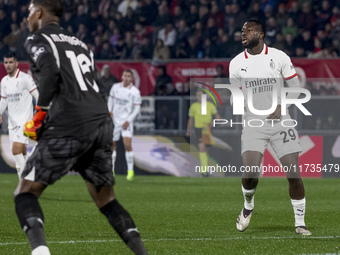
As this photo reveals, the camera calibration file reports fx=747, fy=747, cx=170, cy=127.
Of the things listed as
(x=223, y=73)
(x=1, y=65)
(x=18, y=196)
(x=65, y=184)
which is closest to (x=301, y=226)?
(x=18, y=196)

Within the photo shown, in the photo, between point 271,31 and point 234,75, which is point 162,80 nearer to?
point 271,31

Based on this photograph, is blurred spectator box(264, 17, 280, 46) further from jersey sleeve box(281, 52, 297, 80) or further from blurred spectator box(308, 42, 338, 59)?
jersey sleeve box(281, 52, 297, 80)

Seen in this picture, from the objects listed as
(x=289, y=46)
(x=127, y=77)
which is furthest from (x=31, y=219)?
(x=289, y=46)

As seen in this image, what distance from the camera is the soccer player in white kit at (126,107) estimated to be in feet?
55.0

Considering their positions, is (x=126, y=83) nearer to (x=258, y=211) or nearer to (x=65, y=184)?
(x=65, y=184)

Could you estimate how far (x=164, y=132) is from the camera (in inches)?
710

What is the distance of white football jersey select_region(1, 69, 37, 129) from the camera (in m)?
13.1

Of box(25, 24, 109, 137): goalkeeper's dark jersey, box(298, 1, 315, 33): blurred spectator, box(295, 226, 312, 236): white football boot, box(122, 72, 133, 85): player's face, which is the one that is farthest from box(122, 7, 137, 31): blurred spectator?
box(25, 24, 109, 137): goalkeeper's dark jersey

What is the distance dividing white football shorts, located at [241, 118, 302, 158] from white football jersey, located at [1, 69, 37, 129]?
19.6 feet

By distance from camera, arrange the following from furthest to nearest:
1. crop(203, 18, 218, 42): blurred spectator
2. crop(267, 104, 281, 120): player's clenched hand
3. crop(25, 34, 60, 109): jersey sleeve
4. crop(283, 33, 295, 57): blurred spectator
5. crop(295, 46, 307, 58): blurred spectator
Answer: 1. crop(203, 18, 218, 42): blurred spectator
2. crop(283, 33, 295, 57): blurred spectator
3. crop(295, 46, 307, 58): blurred spectator
4. crop(267, 104, 281, 120): player's clenched hand
5. crop(25, 34, 60, 109): jersey sleeve

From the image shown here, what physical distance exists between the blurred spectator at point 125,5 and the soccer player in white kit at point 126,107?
5979 millimetres

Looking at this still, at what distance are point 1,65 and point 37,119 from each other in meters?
14.3

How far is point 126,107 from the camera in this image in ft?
56.2

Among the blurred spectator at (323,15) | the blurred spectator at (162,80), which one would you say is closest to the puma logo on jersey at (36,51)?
the blurred spectator at (162,80)
